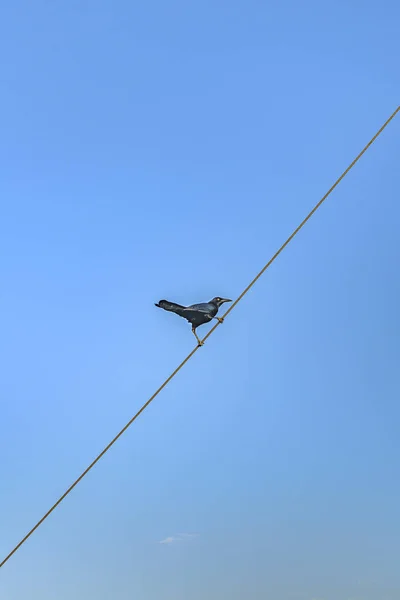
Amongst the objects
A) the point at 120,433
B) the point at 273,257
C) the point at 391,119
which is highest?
the point at 391,119

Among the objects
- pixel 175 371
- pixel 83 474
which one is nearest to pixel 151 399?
pixel 175 371

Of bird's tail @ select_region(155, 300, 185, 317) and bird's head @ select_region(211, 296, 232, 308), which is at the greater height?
bird's head @ select_region(211, 296, 232, 308)

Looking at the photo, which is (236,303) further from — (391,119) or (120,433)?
(391,119)

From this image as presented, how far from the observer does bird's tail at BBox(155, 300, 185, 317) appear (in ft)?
50.4

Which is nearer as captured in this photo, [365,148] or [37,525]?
[37,525]

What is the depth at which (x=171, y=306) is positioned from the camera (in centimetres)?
1559

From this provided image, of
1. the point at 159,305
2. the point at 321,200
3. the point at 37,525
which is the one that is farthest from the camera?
the point at 159,305

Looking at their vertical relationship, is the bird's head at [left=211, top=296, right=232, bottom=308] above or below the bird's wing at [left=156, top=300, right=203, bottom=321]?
above

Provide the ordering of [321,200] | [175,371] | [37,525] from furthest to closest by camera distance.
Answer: [321,200] < [175,371] < [37,525]

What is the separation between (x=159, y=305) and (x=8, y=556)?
6.22m

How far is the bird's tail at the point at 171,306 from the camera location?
1535cm

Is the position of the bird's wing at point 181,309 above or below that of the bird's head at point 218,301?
below

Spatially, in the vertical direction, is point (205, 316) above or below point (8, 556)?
above

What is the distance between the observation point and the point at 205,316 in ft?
52.1
